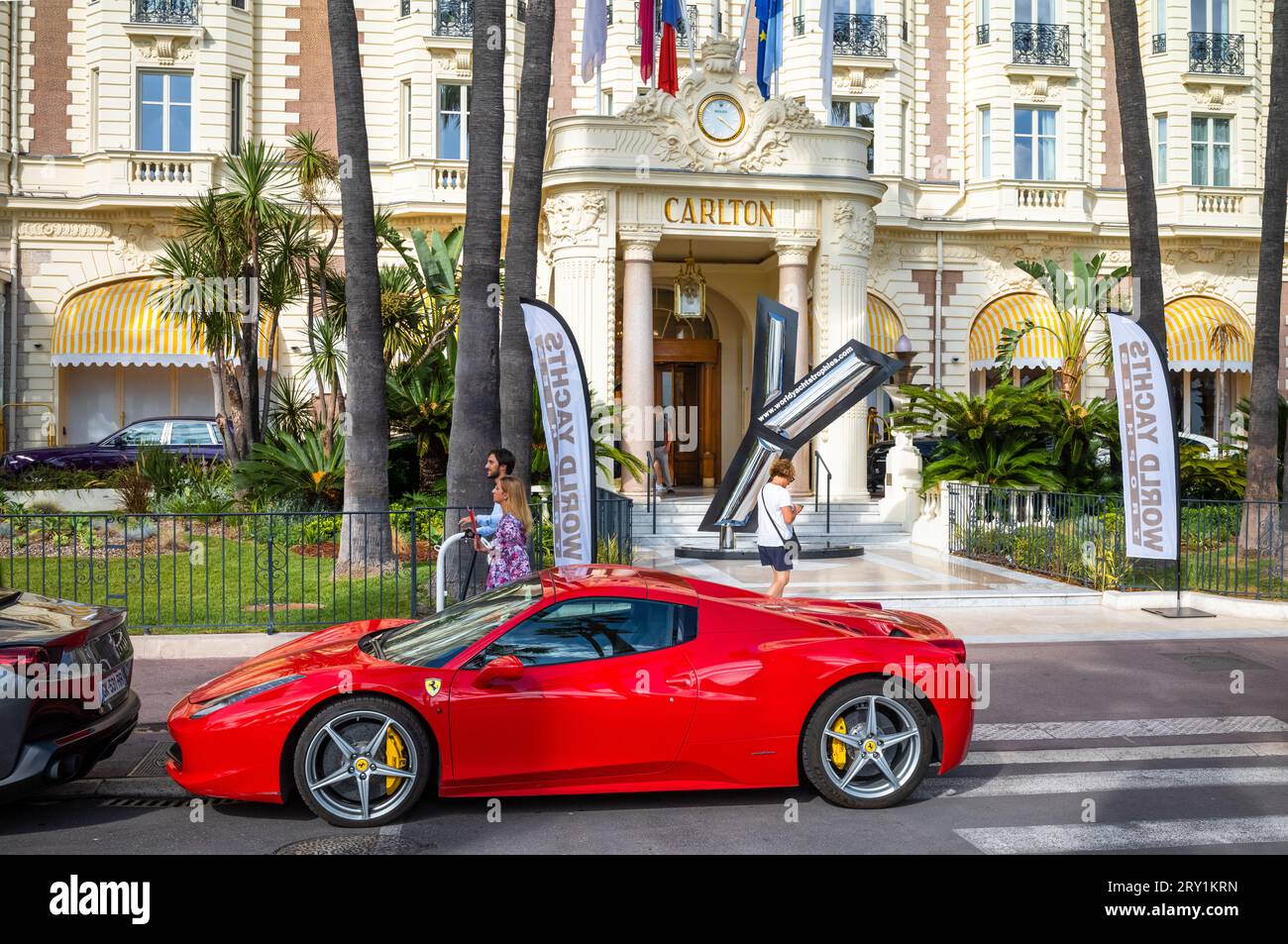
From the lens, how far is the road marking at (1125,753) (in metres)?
7.85

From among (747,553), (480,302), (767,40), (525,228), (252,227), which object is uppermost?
(767,40)

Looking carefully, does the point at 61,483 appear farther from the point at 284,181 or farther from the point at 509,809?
the point at 509,809

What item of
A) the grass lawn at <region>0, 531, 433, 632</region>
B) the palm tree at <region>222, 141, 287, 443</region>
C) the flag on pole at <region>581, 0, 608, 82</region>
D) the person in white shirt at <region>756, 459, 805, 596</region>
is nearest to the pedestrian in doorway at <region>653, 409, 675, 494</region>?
the flag on pole at <region>581, 0, 608, 82</region>

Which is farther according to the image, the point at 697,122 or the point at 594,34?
the point at 697,122

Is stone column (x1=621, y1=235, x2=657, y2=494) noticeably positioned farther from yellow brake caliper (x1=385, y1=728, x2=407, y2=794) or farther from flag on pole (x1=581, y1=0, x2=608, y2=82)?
yellow brake caliper (x1=385, y1=728, x2=407, y2=794)

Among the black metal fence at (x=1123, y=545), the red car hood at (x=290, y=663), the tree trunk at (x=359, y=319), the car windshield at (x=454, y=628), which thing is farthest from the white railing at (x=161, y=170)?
the car windshield at (x=454, y=628)

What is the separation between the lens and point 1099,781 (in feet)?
24.0

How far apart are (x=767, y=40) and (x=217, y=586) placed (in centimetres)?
1643

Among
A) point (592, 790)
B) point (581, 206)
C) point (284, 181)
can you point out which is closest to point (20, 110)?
point (284, 181)

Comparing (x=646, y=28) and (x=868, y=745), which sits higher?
(x=646, y=28)

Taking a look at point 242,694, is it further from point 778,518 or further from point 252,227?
point 252,227

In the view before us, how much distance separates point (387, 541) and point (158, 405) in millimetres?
16817

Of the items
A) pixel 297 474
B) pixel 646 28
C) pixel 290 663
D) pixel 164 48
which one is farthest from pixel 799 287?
pixel 290 663

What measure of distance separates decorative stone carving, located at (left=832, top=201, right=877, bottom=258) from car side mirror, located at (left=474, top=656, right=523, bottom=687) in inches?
749
